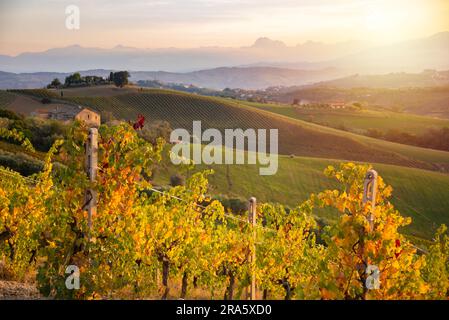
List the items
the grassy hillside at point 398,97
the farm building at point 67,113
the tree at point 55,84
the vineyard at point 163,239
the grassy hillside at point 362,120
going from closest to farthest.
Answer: the vineyard at point 163,239 → the farm building at point 67,113 → the grassy hillside at point 362,120 → the tree at point 55,84 → the grassy hillside at point 398,97

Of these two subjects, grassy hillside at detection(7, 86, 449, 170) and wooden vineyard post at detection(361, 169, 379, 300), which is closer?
wooden vineyard post at detection(361, 169, 379, 300)

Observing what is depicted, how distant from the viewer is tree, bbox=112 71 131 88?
3410 inches

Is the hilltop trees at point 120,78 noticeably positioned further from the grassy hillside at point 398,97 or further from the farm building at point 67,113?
the grassy hillside at point 398,97

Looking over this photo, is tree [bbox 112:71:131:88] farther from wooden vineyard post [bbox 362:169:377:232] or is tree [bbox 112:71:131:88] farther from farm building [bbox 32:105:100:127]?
wooden vineyard post [bbox 362:169:377:232]

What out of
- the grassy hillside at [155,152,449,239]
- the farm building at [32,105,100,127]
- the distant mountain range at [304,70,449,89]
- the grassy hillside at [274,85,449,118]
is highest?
the distant mountain range at [304,70,449,89]

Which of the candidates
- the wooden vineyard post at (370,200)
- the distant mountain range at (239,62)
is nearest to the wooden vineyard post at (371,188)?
the wooden vineyard post at (370,200)

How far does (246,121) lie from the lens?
74250mm

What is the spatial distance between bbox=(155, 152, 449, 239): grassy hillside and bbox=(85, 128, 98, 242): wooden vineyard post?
26860 millimetres

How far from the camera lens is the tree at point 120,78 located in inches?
3410

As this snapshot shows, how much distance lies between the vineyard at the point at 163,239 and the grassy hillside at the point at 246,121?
1952 inches

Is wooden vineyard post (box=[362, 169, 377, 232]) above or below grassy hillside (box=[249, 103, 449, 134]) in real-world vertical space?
above

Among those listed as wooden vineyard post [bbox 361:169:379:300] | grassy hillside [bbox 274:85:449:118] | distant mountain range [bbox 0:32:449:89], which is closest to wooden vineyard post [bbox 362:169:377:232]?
wooden vineyard post [bbox 361:169:379:300]

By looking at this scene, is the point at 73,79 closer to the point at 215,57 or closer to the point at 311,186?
the point at 215,57
